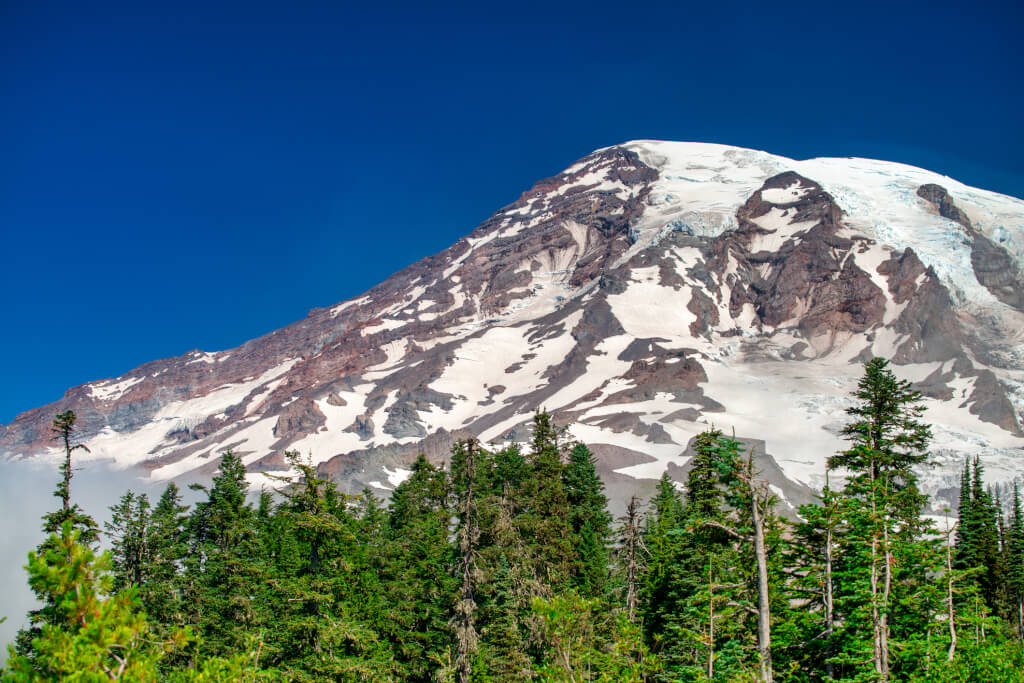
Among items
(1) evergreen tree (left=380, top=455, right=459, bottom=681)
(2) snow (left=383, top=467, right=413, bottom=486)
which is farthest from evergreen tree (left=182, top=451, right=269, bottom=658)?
(2) snow (left=383, top=467, right=413, bottom=486)

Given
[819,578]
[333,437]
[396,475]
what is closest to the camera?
[819,578]

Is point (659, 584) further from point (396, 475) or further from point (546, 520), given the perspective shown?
point (396, 475)

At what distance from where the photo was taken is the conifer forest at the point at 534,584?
1379 cm

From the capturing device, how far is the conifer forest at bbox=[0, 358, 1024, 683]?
45.2 ft

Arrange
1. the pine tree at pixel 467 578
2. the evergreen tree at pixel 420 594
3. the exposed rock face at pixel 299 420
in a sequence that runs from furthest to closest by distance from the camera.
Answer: the exposed rock face at pixel 299 420 → the evergreen tree at pixel 420 594 → the pine tree at pixel 467 578

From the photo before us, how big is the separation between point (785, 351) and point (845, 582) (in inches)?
7007

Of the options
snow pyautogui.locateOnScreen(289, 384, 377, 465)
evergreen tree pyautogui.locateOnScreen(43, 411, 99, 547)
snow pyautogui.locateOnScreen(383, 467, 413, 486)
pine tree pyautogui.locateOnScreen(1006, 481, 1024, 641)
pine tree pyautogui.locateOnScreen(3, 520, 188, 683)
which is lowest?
pine tree pyautogui.locateOnScreen(1006, 481, 1024, 641)

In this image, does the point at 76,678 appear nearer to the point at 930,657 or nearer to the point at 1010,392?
the point at 930,657

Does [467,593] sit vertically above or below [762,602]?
below

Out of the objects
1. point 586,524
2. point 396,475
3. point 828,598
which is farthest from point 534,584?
point 396,475

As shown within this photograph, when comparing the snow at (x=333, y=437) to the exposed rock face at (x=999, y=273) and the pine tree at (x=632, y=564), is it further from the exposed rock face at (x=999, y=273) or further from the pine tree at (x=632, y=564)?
the exposed rock face at (x=999, y=273)

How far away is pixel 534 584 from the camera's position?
86.1 feet

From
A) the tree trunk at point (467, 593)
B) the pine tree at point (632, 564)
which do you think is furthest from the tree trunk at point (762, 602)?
the pine tree at point (632, 564)

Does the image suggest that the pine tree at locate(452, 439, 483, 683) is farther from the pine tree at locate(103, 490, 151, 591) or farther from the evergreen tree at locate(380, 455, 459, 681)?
the pine tree at locate(103, 490, 151, 591)
